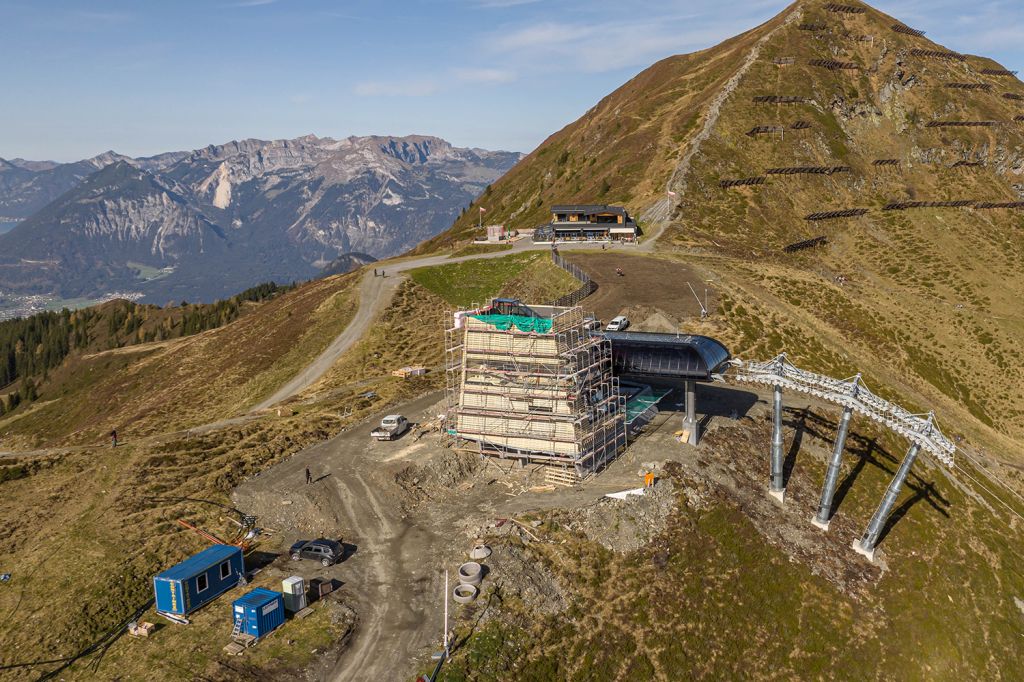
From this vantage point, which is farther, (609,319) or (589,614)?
(609,319)

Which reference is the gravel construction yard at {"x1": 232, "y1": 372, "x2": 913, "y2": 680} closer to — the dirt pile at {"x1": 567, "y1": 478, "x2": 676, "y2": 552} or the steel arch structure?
the dirt pile at {"x1": 567, "y1": 478, "x2": 676, "y2": 552}

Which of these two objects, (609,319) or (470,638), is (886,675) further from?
(609,319)

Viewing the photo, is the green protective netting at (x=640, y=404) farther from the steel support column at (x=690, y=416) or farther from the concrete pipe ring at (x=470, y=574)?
the concrete pipe ring at (x=470, y=574)

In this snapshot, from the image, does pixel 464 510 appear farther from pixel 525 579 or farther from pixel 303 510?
pixel 303 510

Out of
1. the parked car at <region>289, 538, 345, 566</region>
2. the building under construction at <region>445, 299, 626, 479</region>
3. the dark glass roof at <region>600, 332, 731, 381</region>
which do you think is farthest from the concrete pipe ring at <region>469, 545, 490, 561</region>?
the dark glass roof at <region>600, 332, 731, 381</region>

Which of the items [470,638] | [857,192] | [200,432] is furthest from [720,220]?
[470,638]

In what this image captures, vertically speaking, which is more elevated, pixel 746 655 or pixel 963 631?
pixel 746 655
